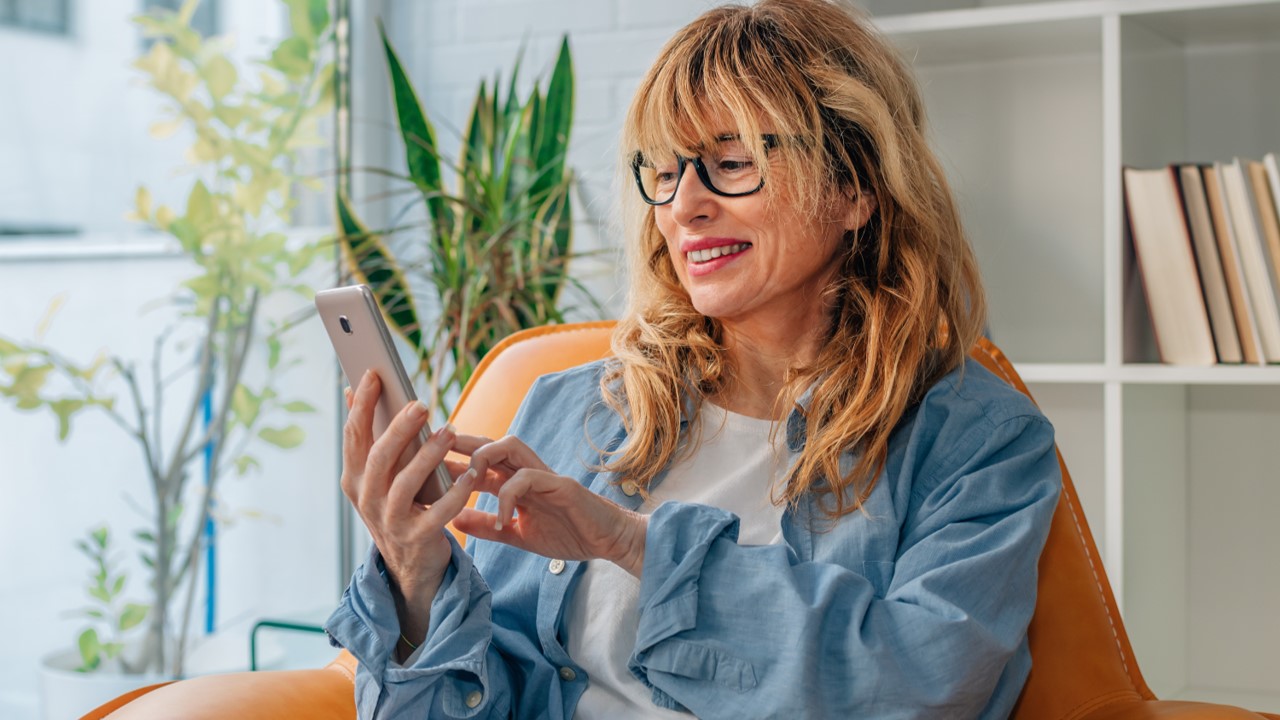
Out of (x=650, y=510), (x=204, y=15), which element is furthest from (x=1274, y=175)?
(x=204, y=15)

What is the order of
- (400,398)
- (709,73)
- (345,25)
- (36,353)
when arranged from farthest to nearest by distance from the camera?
(345,25), (36,353), (709,73), (400,398)

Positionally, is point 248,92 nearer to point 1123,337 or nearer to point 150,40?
point 150,40

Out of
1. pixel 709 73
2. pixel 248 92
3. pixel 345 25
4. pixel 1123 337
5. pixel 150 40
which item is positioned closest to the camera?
pixel 709 73

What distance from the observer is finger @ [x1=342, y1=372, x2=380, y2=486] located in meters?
0.97

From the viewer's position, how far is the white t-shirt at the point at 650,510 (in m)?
1.14

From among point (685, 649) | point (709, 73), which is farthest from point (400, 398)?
point (709, 73)

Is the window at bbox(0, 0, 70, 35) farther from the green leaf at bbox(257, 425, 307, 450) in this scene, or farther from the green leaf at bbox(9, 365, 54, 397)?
the green leaf at bbox(257, 425, 307, 450)

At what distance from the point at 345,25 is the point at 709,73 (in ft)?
5.35

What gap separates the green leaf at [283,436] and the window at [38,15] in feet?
2.73

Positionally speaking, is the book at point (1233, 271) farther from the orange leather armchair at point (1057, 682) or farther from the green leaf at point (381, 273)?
the green leaf at point (381, 273)

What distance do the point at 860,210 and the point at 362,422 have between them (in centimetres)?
59

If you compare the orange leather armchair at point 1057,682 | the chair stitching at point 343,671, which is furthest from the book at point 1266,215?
the chair stitching at point 343,671

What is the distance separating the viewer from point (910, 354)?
1.24 metres

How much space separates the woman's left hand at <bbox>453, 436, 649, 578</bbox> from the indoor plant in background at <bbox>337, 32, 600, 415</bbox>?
38.6 inches
